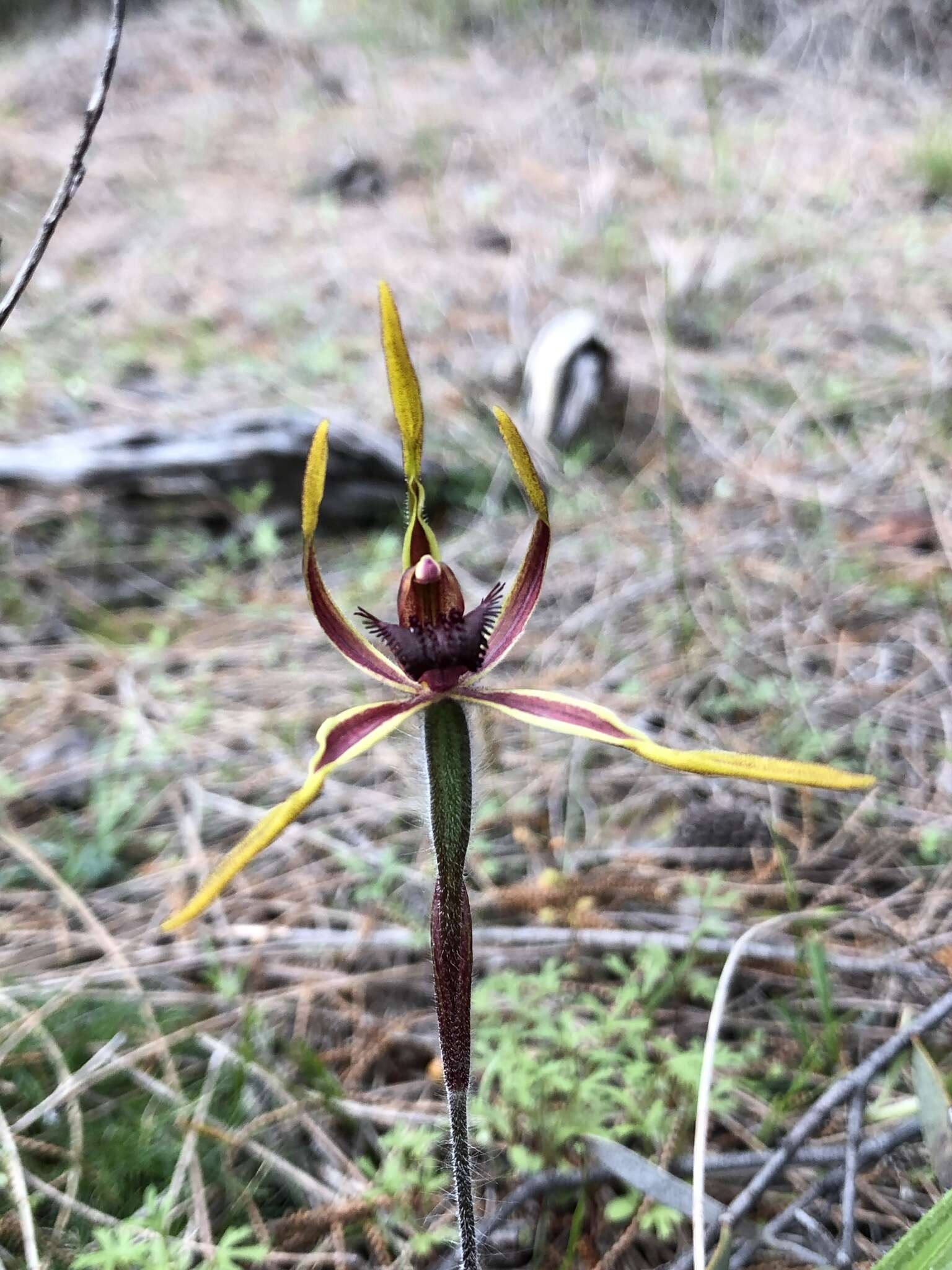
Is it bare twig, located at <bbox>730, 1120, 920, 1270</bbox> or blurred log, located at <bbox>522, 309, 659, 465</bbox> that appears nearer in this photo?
bare twig, located at <bbox>730, 1120, 920, 1270</bbox>

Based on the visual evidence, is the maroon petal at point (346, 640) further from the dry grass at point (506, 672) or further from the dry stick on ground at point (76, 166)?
the dry stick on ground at point (76, 166)

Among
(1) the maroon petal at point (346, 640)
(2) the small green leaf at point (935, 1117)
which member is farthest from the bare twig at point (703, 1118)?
(1) the maroon petal at point (346, 640)

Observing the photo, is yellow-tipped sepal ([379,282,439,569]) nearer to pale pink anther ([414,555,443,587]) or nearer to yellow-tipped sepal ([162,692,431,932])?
pale pink anther ([414,555,443,587])

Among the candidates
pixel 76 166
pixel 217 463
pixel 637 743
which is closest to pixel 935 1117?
pixel 637 743

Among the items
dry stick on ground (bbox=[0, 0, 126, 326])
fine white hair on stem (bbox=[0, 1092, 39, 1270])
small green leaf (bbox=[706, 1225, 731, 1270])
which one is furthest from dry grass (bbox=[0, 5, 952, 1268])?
dry stick on ground (bbox=[0, 0, 126, 326])

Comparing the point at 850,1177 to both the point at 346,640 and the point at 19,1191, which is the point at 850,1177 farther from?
the point at 19,1191

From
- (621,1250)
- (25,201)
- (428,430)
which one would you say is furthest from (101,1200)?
(25,201)
